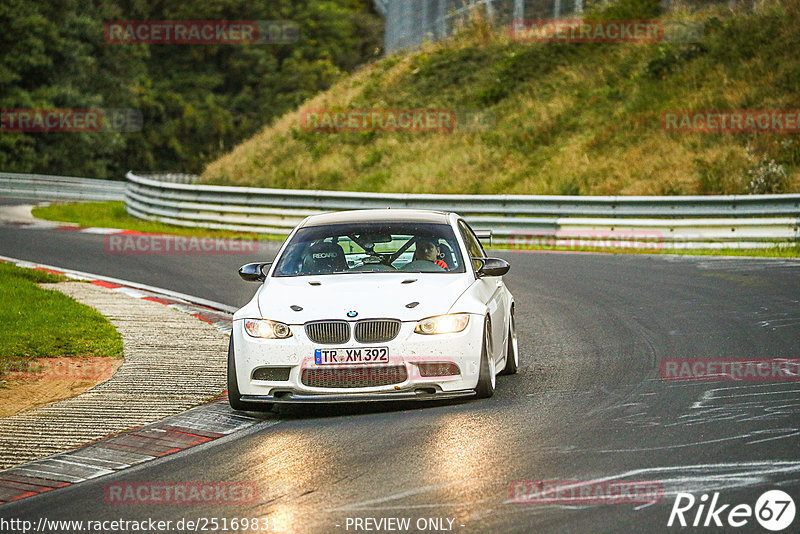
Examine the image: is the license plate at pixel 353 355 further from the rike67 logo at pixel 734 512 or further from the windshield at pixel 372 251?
the rike67 logo at pixel 734 512

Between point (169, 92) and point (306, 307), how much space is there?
60.9 m

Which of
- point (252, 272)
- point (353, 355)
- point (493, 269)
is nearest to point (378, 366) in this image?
point (353, 355)

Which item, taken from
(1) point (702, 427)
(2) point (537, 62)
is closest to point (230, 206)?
(2) point (537, 62)

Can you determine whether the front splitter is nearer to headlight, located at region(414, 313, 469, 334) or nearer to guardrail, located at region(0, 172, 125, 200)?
headlight, located at region(414, 313, 469, 334)

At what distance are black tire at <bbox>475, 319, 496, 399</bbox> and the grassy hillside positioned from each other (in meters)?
18.2

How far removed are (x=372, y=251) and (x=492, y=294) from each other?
43.3 inches

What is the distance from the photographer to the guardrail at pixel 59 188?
43.8 m

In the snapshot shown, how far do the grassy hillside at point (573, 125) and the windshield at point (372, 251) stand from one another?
17.3 m

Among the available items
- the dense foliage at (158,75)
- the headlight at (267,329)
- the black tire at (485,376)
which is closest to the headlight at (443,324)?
the black tire at (485,376)

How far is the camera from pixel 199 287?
1723 cm

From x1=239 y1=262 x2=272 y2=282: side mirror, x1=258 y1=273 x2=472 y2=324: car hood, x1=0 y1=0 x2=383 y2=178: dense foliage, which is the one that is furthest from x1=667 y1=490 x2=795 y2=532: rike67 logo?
x1=0 y1=0 x2=383 y2=178: dense foliage

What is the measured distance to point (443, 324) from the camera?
877cm

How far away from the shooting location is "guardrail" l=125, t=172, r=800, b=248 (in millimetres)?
21500

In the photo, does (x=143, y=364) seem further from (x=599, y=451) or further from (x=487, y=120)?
(x=487, y=120)
